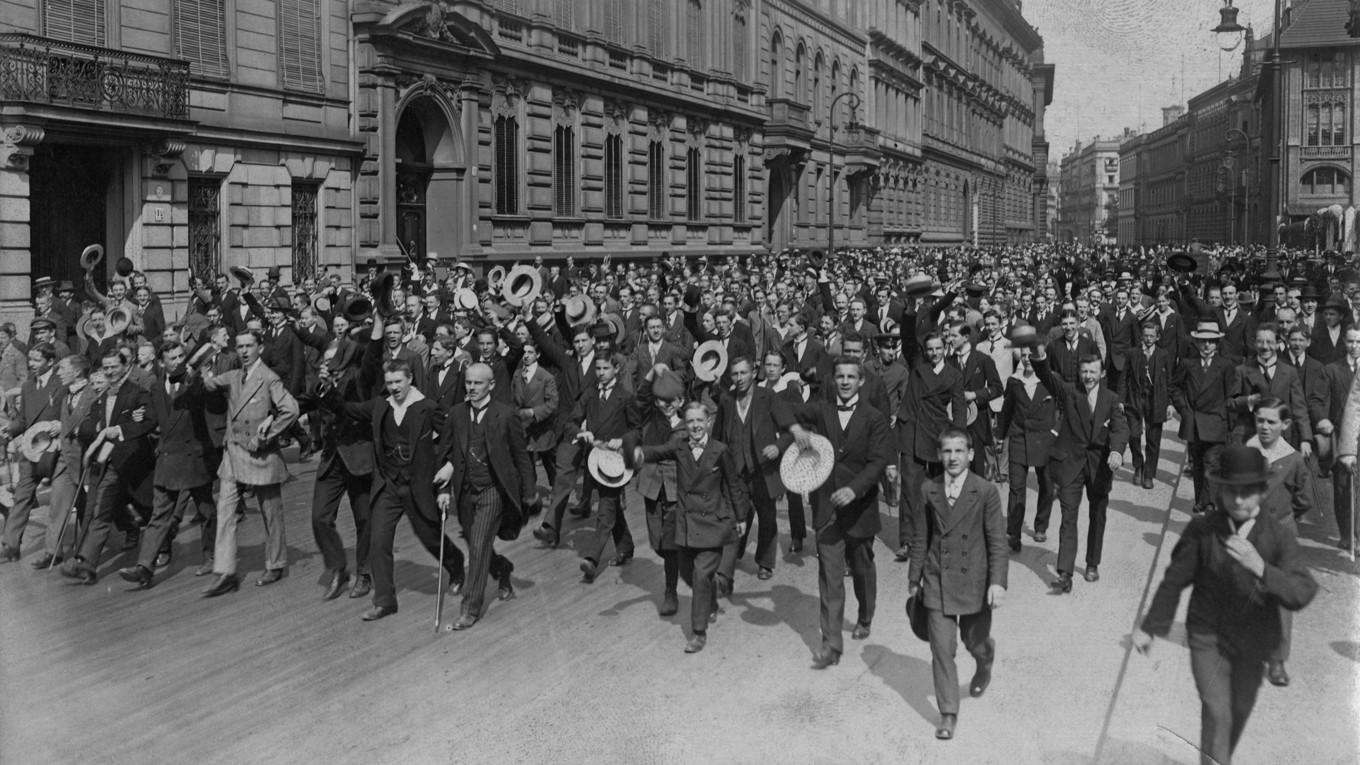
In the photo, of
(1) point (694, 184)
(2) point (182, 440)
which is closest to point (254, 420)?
(2) point (182, 440)

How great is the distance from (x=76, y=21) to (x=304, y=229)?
6183 millimetres

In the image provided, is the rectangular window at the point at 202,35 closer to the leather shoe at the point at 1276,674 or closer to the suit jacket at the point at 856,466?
the suit jacket at the point at 856,466

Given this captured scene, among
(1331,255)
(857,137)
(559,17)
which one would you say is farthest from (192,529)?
(857,137)

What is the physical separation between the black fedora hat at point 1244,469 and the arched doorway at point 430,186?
81.4ft

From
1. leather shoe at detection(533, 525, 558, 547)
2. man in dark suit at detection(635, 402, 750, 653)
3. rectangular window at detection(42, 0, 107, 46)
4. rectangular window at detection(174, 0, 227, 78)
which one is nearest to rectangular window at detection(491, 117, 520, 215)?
rectangular window at detection(174, 0, 227, 78)

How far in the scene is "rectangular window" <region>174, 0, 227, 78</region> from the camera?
70.3 feet

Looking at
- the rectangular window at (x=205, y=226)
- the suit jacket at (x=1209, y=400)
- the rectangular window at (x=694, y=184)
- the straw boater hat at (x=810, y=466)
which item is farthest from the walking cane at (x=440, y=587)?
the rectangular window at (x=694, y=184)

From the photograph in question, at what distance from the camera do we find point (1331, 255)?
2894cm

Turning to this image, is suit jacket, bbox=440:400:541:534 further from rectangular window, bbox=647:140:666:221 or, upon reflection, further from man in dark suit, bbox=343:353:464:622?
rectangular window, bbox=647:140:666:221

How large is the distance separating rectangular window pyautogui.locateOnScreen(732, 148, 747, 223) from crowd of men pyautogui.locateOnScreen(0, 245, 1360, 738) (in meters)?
31.4

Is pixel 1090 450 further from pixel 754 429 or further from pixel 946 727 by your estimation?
pixel 946 727

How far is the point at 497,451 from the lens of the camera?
8633 mm

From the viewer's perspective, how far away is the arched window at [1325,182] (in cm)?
2433

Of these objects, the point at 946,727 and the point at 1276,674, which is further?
the point at 946,727
